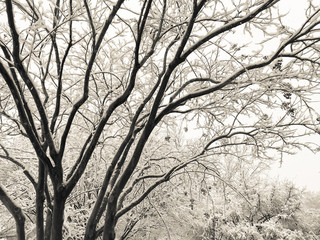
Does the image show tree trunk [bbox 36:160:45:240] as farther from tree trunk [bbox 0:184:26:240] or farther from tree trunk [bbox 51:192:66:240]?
tree trunk [bbox 51:192:66:240]

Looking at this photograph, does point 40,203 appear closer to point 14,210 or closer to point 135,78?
point 14,210

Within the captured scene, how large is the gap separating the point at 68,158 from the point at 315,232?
12.4m

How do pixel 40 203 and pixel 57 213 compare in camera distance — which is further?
pixel 40 203

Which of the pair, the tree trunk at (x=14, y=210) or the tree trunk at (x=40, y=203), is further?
the tree trunk at (x=40, y=203)

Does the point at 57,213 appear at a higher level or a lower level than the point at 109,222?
higher

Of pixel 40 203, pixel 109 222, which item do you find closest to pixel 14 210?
pixel 40 203

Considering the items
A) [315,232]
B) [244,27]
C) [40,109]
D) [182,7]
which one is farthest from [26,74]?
[315,232]

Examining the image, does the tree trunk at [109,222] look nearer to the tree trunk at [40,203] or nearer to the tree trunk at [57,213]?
the tree trunk at [57,213]

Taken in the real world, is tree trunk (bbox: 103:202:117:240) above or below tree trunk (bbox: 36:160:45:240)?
below

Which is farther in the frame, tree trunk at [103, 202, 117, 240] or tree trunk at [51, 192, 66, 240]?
tree trunk at [103, 202, 117, 240]

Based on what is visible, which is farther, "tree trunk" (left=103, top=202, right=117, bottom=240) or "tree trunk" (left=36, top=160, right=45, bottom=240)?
"tree trunk" (left=36, top=160, right=45, bottom=240)

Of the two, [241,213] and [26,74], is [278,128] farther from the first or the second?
[241,213]

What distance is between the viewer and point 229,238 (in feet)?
42.3

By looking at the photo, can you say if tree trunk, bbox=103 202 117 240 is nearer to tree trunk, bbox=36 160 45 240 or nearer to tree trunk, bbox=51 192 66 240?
tree trunk, bbox=51 192 66 240
